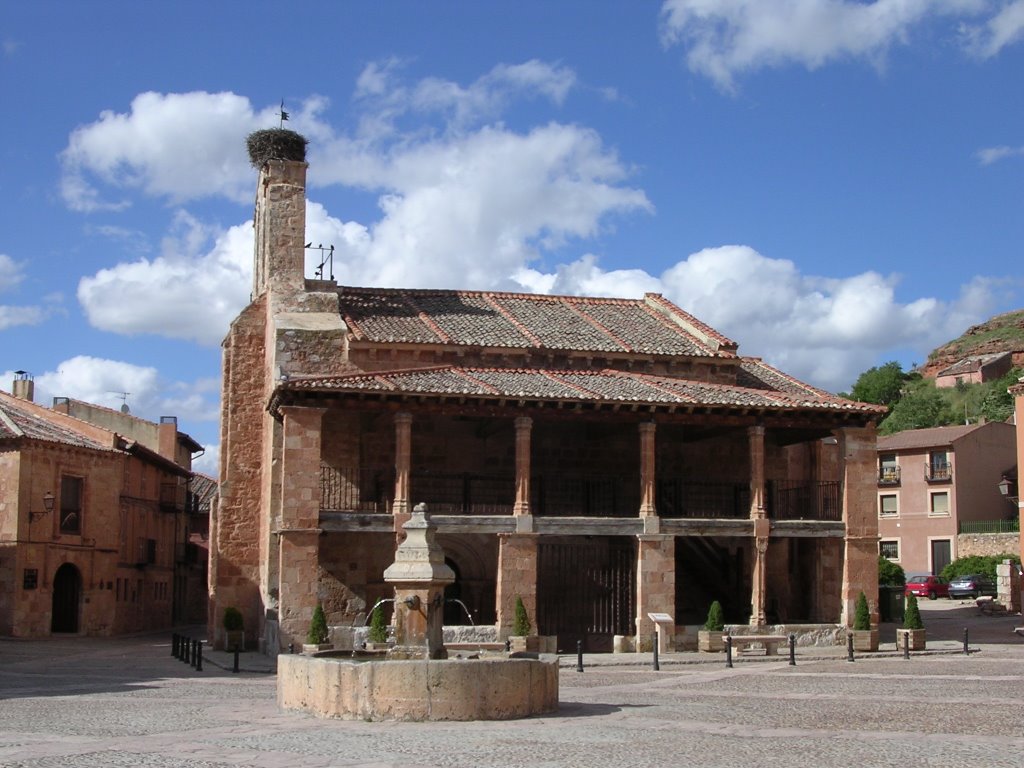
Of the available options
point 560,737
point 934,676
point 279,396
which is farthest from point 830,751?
point 279,396

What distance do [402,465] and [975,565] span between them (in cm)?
2846

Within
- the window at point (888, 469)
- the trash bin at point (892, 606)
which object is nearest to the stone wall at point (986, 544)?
the window at point (888, 469)

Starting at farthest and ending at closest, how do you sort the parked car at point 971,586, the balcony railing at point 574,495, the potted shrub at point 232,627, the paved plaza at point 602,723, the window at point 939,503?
the window at point 939,503 < the parked car at point 971,586 < the potted shrub at point 232,627 < the balcony railing at point 574,495 < the paved plaza at point 602,723

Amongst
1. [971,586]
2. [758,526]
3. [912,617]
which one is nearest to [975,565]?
[971,586]

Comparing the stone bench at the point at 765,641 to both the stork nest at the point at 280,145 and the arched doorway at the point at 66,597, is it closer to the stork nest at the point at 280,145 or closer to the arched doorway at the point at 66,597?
the stork nest at the point at 280,145

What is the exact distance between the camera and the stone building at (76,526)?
114 ft

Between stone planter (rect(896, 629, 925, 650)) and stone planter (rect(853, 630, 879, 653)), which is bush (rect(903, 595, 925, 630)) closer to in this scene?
stone planter (rect(896, 629, 925, 650))

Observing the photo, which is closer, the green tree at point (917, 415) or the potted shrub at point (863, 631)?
the potted shrub at point (863, 631)

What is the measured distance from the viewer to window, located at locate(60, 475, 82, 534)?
36875mm

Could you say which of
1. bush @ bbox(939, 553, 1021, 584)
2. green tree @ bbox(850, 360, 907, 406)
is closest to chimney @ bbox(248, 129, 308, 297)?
bush @ bbox(939, 553, 1021, 584)

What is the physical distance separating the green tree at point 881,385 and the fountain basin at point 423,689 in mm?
79281

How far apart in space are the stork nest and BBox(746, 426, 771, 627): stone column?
13124mm

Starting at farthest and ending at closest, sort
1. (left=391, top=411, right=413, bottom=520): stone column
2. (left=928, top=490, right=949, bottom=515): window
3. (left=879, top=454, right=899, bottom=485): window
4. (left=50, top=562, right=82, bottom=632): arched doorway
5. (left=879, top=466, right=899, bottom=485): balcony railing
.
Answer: (left=879, top=454, right=899, bottom=485): window
(left=879, top=466, right=899, bottom=485): balcony railing
(left=928, top=490, right=949, bottom=515): window
(left=50, top=562, right=82, bottom=632): arched doorway
(left=391, top=411, right=413, bottom=520): stone column

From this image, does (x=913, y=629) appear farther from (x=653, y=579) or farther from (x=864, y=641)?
(x=653, y=579)
